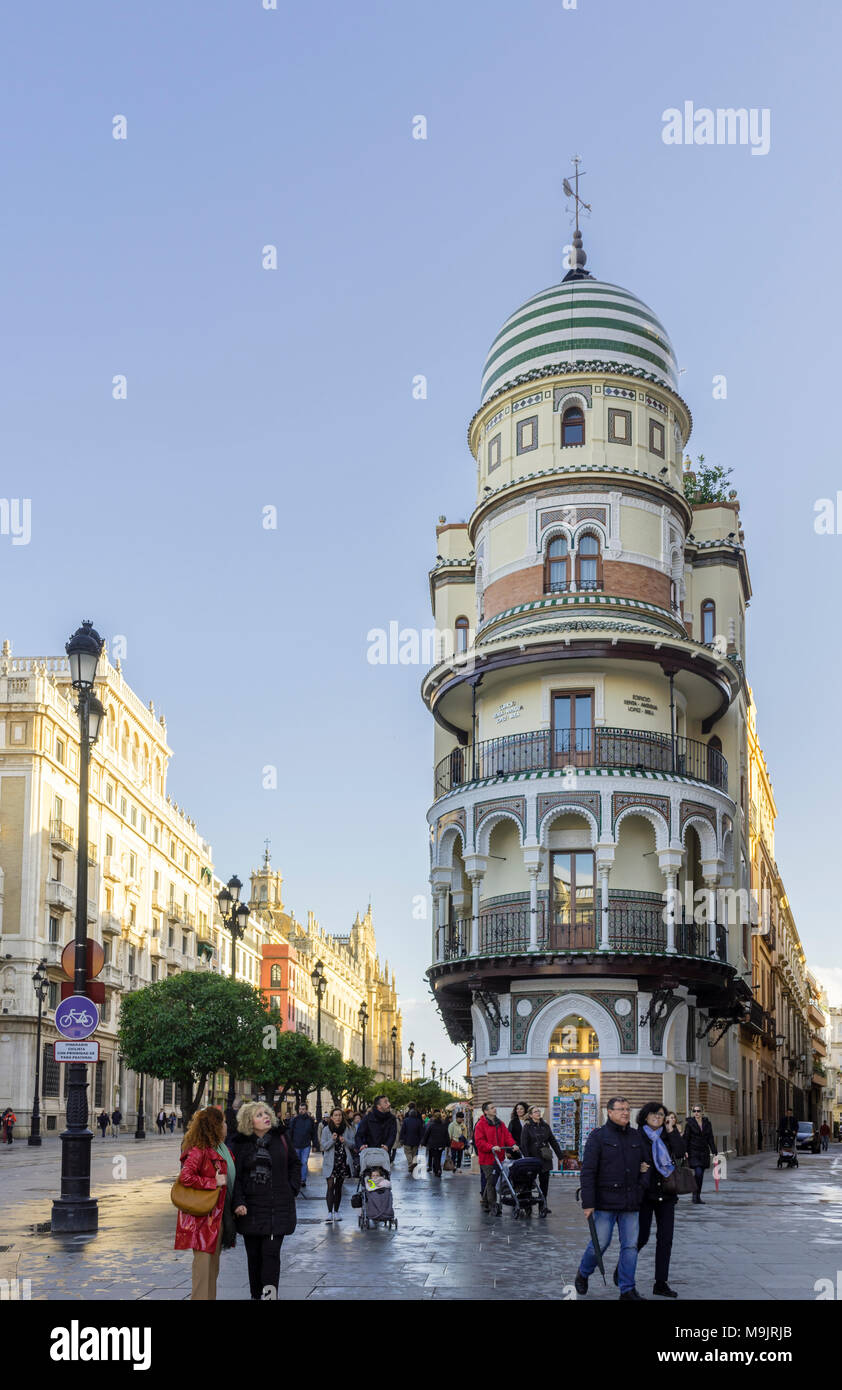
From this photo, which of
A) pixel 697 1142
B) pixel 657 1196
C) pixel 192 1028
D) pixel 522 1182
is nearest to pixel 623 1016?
pixel 697 1142

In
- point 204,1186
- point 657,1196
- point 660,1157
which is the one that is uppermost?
point 204,1186

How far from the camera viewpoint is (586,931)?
3397 cm

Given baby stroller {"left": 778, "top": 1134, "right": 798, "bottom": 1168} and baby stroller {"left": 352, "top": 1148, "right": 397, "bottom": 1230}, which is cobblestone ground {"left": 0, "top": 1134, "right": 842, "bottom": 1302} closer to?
baby stroller {"left": 352, "top": 1148, "right": 397, "bottom": 1230}

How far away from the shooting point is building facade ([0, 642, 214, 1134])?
5919 cm

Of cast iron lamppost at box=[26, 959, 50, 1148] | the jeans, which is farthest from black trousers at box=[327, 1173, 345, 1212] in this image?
cast iron lamppost at box=[26, 959, 50, 1148]

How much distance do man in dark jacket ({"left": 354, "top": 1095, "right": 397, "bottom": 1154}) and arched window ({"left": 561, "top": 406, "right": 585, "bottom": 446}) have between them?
69.7 feet

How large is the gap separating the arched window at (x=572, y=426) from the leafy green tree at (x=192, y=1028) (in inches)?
684

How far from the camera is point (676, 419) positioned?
40.0m

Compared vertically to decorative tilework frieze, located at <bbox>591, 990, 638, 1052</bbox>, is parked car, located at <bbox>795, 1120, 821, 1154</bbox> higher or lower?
lower

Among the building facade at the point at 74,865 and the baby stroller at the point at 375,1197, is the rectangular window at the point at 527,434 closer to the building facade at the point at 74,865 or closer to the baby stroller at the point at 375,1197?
the baby stroller at the point at 375,1197

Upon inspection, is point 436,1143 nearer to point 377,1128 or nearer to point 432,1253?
point 377,1128

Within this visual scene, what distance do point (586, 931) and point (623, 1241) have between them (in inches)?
861

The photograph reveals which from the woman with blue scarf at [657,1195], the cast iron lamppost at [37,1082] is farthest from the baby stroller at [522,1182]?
the cast iron lamppost at [37,1082]
